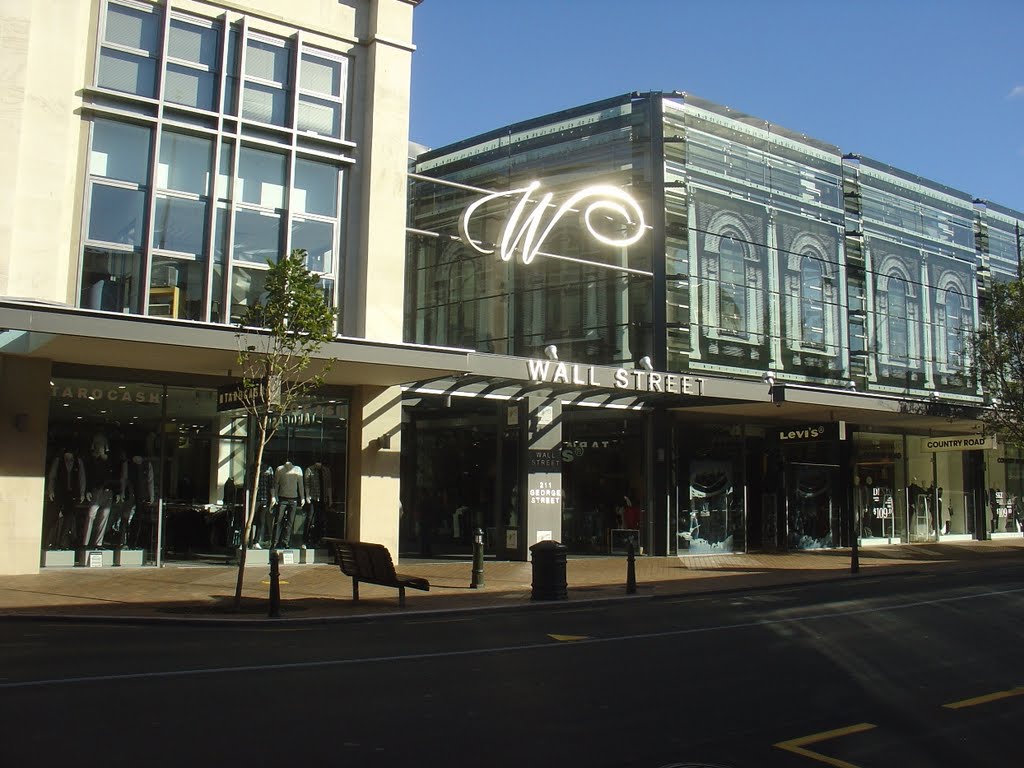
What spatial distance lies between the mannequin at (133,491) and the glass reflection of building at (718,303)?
7.45 meters

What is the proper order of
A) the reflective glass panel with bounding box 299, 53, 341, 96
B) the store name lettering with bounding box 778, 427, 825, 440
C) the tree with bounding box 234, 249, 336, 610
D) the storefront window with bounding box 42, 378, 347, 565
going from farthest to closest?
1. the store name lettering with bounding box 778, 427, 825, 440
2. the reflective glass panel with bounding box 299, 53, 341, 96
3. the storefront window with bounding box 42, 378, 347, 565
4. the tree with bounding box 234, 249, 336, 610

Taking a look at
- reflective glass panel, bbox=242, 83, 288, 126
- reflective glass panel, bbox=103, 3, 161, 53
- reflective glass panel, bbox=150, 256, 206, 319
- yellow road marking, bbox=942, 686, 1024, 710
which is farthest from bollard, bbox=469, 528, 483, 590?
reflective glass panel, bbox=103, 3, 161, 53

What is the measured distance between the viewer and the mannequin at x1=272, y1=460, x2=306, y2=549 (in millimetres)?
20906

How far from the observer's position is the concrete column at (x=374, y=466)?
2088 centimetres

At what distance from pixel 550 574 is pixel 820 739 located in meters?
9.28

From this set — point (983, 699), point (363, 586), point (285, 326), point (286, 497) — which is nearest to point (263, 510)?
point (286, 497)

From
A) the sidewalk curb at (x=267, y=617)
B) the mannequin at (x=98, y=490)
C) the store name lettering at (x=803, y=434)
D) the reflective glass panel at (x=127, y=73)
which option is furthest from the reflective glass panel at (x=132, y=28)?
the store name lettering at (x=803, y=434)

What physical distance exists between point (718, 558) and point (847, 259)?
11.7m

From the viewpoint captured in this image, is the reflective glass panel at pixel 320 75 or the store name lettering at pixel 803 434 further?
the store name lettering at pixel 803 434

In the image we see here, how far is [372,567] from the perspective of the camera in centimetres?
1501

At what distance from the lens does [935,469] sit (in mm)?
34281

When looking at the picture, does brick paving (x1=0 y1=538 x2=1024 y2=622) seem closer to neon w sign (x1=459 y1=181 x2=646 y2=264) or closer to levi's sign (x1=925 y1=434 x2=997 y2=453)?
levi's sign (x1=925 y1=434 x2=997 y2=453)

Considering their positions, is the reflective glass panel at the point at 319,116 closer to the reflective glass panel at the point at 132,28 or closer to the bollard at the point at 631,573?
the reflective glass panel at the point at 132,28

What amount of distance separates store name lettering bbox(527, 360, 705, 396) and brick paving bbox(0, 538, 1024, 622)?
426 cm
